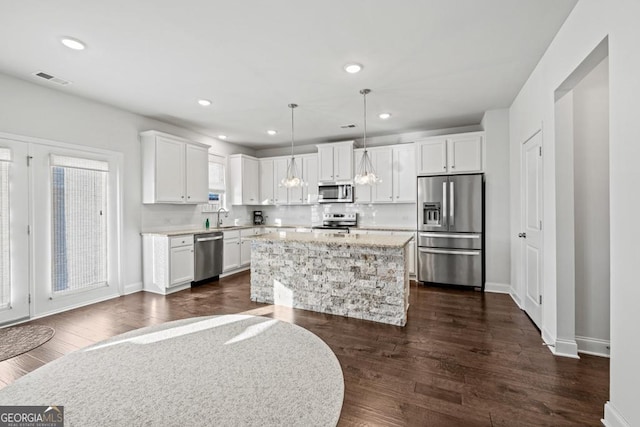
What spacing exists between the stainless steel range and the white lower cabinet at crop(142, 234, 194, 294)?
259cm

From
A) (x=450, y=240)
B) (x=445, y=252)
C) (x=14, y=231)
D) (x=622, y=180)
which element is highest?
(x=622, y=180)

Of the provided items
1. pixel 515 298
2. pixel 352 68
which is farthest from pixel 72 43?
pixel 515 298

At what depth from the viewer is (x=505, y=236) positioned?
14.7 feet

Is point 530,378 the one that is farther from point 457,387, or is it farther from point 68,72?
point 68,72

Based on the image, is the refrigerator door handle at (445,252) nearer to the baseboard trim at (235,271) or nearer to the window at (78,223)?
the baseboard trim at (235,271)

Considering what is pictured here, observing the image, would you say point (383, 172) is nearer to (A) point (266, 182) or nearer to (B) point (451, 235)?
(B) point (451, 235)

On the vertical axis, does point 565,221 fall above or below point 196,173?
below

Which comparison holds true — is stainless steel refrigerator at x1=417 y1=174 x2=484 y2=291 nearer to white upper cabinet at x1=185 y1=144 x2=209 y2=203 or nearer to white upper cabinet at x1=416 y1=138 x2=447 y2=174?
white upper cabinet at x1=416 y1=138 x2=447 y2=174

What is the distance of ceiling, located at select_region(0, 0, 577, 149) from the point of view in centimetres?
223

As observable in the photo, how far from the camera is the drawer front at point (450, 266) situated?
4633 mm

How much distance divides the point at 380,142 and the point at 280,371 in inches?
207

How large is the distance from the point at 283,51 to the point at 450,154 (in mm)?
3377

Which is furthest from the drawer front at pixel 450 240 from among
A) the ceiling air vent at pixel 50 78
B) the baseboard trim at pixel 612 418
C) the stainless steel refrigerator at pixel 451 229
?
the ceiling air vent at pixel 50 78

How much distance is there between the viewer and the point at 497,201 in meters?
4.54
